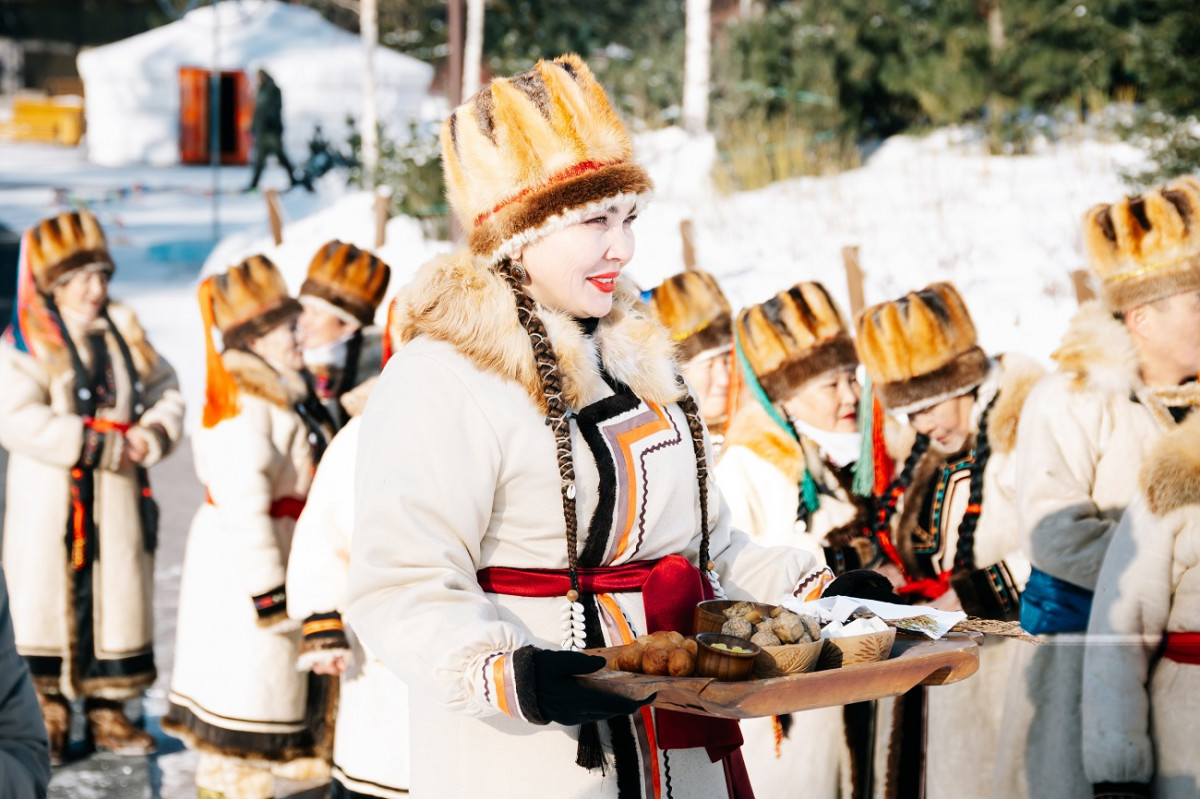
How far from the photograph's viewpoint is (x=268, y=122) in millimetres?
20359

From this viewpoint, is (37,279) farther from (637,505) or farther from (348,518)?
(637,505)

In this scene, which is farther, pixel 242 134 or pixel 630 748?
pixel 242 134

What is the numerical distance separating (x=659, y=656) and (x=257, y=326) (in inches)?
123

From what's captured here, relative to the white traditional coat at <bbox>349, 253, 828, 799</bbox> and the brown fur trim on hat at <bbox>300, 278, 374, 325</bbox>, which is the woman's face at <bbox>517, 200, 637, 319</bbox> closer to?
the white traditional coat at <bbox>349, 253, 828, 799</bbox>

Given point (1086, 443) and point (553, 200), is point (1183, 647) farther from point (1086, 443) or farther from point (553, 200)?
point (553, 200)

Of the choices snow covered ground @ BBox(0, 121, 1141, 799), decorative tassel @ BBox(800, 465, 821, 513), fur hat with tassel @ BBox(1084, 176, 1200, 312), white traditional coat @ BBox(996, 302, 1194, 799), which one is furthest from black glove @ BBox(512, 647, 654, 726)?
snow covered ground @ BBox(0, 121, 1141, 799)

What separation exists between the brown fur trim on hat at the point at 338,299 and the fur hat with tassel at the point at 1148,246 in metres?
2.56

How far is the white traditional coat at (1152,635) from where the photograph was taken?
3.08 metres

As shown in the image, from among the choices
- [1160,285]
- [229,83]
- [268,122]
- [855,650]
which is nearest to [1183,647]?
[1160,285]

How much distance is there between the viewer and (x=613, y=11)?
2602cm

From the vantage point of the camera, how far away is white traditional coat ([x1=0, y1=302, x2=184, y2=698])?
516 cm

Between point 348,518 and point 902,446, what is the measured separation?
1.73m

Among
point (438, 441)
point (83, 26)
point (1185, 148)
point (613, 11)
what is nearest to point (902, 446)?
point (438, 441)

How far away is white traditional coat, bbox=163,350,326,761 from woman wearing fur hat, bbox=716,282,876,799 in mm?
1472
